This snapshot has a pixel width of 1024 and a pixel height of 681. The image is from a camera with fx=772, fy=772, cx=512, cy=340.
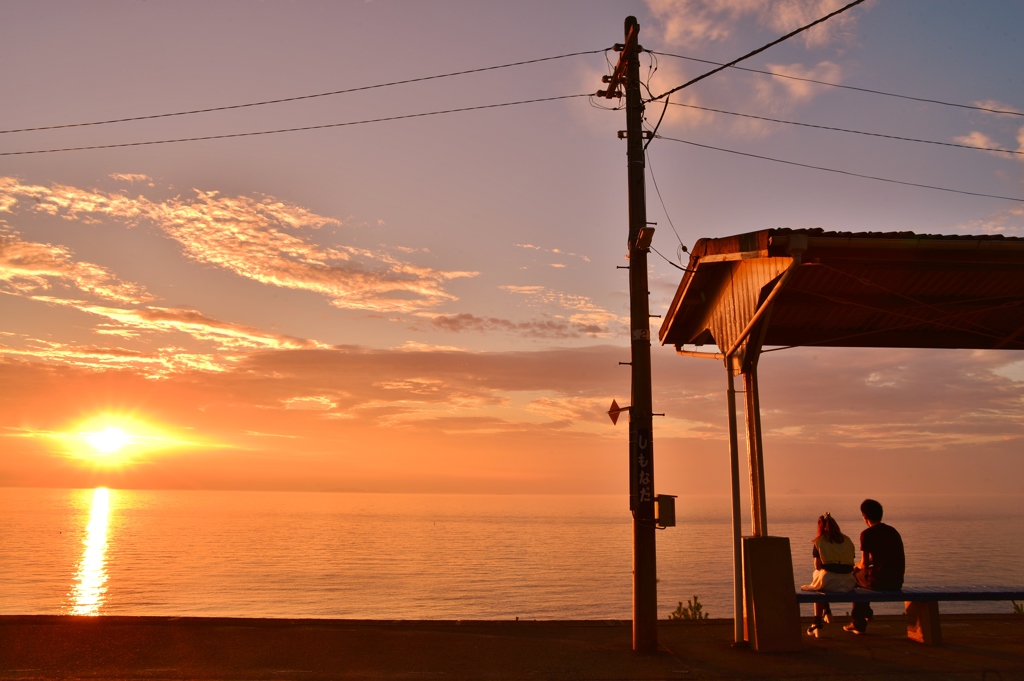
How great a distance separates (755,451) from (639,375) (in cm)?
184

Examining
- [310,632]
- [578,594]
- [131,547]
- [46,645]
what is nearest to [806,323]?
[310,632]

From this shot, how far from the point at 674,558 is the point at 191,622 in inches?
2065

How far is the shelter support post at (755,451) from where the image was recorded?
9.98m

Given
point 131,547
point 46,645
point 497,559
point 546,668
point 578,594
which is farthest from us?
point 131,547

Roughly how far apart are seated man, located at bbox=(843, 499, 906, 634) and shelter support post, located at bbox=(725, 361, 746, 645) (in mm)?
1637

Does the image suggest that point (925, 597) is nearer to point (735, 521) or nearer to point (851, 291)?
point (735, 521)

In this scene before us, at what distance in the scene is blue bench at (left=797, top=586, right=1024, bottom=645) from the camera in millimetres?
9578

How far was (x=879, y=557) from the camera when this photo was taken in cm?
1020

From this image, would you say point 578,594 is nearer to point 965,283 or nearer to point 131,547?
point 965,283

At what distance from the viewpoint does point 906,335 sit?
41.8 ft

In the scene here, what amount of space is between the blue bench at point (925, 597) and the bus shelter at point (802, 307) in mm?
478

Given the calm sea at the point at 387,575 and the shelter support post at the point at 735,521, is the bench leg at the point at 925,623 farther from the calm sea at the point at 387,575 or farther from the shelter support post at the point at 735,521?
the calm sea at the point at 387,575

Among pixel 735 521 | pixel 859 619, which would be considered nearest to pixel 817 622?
pixel 859 619

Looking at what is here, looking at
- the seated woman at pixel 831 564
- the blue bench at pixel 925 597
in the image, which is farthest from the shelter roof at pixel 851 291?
the blue bench at pixel 925 597
